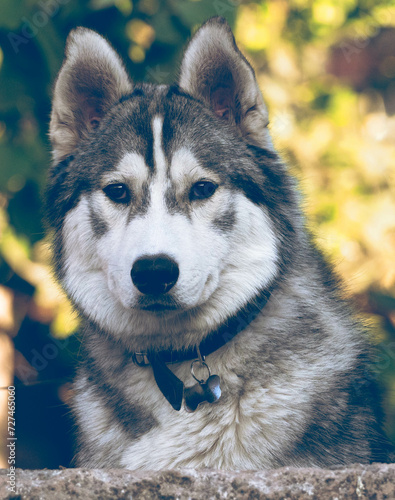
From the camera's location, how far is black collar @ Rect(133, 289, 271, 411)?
228 centimetres

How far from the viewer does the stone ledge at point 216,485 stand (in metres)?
1.70

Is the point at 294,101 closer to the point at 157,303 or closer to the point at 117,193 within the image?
the point at 117,193

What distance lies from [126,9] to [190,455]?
2.68 m

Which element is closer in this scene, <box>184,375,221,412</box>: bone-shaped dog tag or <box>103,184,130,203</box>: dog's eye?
<box>184,375,221,412</box>: bone-shaped dog tag

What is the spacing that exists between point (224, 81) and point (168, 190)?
68 centimetres

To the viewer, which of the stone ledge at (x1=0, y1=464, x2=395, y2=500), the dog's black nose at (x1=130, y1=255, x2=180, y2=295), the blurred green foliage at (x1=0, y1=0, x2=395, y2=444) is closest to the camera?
the stone ledge at (x1=0, y1=464, x2=395, y2=500)

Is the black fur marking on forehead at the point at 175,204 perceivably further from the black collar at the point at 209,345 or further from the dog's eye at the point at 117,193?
the black collar at the point at 209,345

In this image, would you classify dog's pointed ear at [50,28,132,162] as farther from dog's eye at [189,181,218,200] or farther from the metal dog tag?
the metal dog tag

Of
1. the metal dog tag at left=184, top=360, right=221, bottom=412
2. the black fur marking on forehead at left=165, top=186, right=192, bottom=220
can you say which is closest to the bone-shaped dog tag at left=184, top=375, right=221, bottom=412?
the metal dog tag at left=184, top=360, right=221, bottom=412

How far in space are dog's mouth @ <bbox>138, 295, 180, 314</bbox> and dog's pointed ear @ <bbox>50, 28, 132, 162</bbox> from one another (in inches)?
40.2

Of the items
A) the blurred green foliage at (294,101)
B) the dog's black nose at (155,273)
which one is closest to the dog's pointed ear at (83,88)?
the blurred green foliage at (294,101)

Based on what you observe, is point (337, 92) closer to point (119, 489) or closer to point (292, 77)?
point (292, 77)

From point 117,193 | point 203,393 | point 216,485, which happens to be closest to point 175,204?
point 117,193

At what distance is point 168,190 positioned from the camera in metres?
2.31
